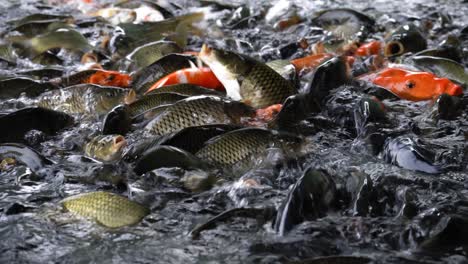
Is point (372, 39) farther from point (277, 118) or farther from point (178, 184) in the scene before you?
point (178, 184)

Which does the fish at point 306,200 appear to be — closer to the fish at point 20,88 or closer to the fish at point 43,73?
the fish at point 20,88

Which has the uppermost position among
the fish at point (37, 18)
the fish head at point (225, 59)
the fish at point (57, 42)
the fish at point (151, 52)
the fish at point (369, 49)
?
the fish head at point (225, 59)

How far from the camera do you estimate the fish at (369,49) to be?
467cm

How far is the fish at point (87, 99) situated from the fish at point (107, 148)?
1.93 feet

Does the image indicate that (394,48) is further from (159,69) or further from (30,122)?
(30,122)

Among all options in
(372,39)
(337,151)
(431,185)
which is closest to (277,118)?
(337,151)

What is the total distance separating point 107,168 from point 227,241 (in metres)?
0.85

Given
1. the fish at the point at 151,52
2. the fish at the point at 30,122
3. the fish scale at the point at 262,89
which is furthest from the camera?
the fish at the point at 151,52

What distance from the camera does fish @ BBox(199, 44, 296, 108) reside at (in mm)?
3615

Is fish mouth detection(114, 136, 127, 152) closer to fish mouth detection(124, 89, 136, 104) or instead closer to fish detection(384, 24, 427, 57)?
fish mouth detection(124, 89, 136, 104)

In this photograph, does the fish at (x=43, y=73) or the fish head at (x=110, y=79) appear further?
the fish at (x=43, y=73)

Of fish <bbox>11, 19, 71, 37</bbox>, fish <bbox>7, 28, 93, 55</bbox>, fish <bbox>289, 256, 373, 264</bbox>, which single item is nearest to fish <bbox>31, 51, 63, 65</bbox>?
fish <bbox>7, 28, 93, 55</bbox>

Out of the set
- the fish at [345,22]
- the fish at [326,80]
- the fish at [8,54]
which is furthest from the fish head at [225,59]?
the fish at [8,54]

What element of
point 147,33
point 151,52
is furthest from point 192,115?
point 147,33
